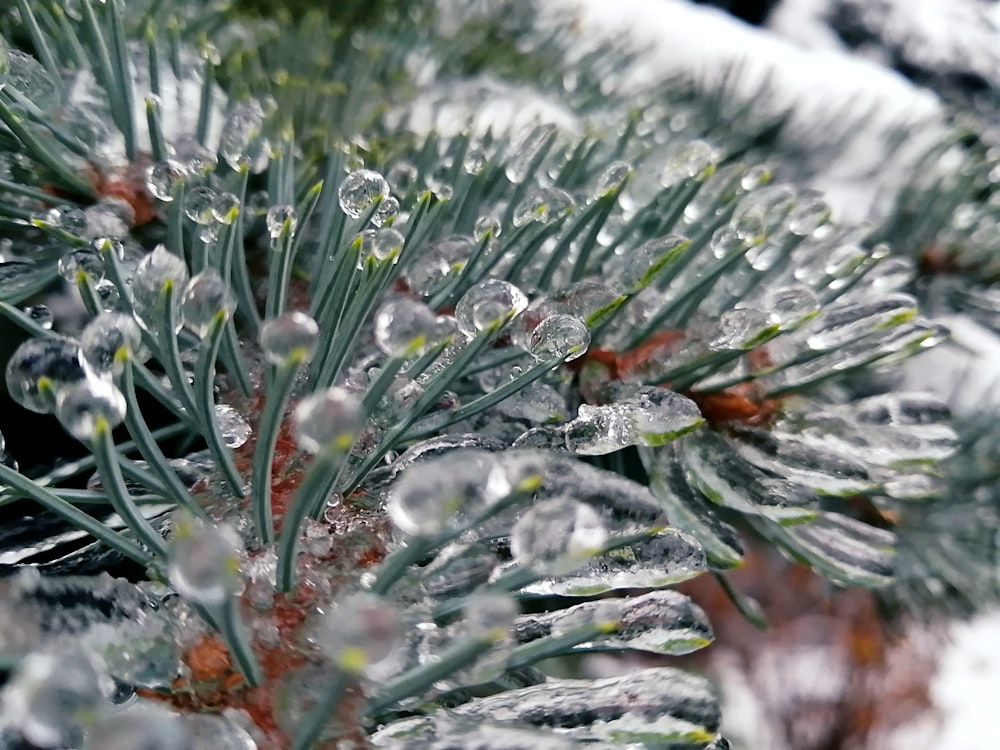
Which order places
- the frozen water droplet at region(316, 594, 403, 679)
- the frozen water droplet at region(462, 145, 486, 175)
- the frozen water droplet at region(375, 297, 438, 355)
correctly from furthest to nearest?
the frozen water droplet at region(462, 145, 486, 175) → the frozen water droplet at region(375, 297, 438, 355) → the frozen water droplet at region(316, 594, 403, 679)

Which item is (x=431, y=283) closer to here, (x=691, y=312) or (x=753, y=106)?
(x=691, y=312)

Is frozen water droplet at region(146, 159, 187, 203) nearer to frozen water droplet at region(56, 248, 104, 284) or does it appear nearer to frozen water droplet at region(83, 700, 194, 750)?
frozen water droplet at region(56, 248, 104, 284)

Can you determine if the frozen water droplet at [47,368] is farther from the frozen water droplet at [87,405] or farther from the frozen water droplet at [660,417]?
the frozen water droplet at [660,417]

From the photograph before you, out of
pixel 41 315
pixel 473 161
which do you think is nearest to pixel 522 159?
pixel 473 161

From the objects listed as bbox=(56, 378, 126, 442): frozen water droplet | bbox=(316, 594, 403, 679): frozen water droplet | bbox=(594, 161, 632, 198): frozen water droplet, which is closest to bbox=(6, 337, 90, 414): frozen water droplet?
bbox=(56, 378, 126, 442): frozen water droplet

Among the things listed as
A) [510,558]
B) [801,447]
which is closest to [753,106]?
[801,447]

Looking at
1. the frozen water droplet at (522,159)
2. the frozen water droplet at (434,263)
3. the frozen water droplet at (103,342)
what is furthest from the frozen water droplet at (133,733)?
the frozen water droplet at (522,159)

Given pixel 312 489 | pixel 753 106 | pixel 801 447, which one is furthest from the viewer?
pixel 753 106
